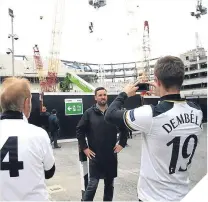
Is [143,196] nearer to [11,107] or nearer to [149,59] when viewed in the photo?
[11,107]

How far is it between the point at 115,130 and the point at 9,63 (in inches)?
2277

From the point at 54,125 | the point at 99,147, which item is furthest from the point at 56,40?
the point at 99,147

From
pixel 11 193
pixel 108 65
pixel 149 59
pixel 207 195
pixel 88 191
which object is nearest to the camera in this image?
pixel 207 195

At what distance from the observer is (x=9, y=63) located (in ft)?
189

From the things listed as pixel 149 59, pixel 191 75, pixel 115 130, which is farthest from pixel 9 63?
pixel 115 130

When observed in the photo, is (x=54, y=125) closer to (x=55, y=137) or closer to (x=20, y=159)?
(x=55, y=137)

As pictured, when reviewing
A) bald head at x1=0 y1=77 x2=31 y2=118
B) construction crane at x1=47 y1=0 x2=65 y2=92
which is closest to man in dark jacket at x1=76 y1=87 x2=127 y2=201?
bald head at x1=0 y1=77 x2=31 y2=118

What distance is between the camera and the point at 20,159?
5.93 ft

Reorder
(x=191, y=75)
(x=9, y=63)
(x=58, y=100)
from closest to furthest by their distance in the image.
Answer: (x=58, y=100) → (x=9, y=63) → (x=191, y=75)

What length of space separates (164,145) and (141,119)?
0.24 meters

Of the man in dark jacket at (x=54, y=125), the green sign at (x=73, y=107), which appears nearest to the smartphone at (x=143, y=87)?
the man in dark jacket at (x=54, y=125)

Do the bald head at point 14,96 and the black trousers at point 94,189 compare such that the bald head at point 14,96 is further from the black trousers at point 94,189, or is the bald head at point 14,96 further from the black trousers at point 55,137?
the black trousers at point 55,137

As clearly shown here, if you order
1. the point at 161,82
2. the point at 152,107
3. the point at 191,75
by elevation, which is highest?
the point at 191,75

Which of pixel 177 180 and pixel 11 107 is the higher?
pixel 11 107
